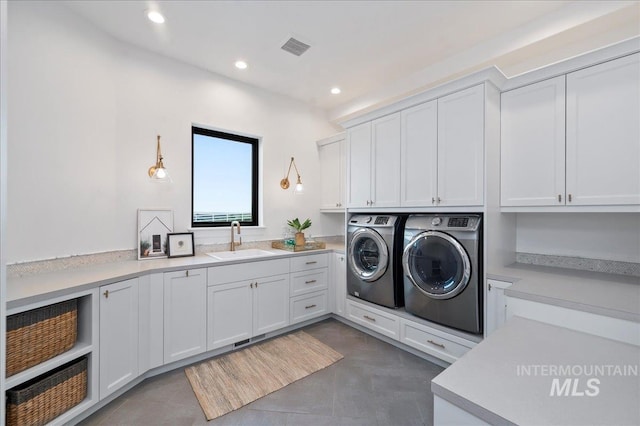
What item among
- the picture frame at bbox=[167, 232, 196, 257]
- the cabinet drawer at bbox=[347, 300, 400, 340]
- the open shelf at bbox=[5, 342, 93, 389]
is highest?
the picture frame at bbox=[167, 232, 196, 257]

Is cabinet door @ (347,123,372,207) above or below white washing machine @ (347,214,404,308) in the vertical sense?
above

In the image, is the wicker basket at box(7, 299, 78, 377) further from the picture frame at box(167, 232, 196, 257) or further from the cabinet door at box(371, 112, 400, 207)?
the cabinet door at box(371, 112, 400, 207)

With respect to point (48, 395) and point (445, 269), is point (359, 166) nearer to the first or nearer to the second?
point (445, 269)

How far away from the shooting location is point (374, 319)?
2.79 m

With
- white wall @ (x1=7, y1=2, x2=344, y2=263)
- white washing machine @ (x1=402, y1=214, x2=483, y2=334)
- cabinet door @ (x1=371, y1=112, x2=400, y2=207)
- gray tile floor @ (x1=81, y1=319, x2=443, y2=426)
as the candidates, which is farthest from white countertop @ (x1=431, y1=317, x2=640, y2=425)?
white wall @ (x1=7, y1=2, x2=344, y2=263)

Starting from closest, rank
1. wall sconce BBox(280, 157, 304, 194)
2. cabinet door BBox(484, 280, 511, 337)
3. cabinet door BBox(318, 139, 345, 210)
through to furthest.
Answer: cabinet door BBox(484, 280, 511, 337) < wall sconce BBox(280, 157, 304, 194) < cabinet door BBox(318, 139, 345, 210)

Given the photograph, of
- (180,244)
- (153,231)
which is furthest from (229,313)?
(153,231)

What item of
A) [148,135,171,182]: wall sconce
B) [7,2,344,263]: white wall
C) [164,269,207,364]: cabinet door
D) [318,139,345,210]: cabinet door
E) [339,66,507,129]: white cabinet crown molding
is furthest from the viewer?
[318,139,345,210]: cabinet door

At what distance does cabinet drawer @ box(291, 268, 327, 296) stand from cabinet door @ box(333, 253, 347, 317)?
0.47 ft

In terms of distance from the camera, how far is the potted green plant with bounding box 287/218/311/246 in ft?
10.6

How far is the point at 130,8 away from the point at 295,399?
3.14 m

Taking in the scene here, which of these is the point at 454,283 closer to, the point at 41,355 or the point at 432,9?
the point at 432,9

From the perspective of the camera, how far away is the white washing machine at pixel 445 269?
205cm

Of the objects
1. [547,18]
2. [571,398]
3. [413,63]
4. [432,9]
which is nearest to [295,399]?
[571,398]
